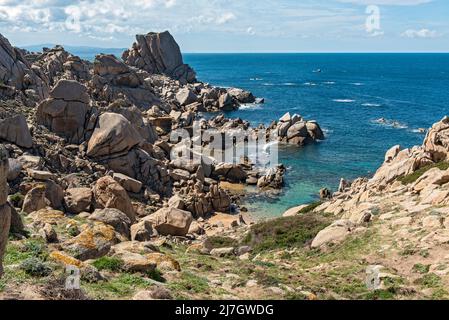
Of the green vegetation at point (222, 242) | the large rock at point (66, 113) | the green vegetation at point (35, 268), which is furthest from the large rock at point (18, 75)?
the green vegetation at point (35, 268)

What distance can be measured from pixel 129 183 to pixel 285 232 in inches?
635

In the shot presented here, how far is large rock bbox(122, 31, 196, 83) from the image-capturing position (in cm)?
12812

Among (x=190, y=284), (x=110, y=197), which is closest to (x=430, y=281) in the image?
(x=190, y=284)

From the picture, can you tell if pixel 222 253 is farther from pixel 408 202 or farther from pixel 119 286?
pixel 119 286

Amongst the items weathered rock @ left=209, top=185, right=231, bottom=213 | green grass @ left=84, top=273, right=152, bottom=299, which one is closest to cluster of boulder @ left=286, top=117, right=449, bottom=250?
weathered rock @ left=209, top=185, right=231, bottom=213

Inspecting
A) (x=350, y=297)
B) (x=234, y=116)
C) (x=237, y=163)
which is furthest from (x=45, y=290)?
(x=234, y=116)

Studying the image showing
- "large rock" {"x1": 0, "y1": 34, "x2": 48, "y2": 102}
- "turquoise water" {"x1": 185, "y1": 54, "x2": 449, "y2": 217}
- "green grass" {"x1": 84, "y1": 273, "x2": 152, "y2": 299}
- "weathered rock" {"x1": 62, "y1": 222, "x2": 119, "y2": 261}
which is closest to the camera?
"green grass" {"x1": 84, "y1": 273, "x2": 152, "y2": 299}

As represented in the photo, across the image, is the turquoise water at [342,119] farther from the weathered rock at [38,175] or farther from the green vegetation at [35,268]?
the green vegetation at [35,268]

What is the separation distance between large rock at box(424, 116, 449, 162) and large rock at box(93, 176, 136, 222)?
22760 millimetres

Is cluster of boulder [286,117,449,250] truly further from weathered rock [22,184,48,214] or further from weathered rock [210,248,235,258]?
weathered rock [22,184,48,214]

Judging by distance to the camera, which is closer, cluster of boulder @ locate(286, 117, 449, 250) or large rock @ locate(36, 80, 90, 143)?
cluster of boulder @ locate(286, 117, 449, 250)

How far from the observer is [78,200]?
30250 mm

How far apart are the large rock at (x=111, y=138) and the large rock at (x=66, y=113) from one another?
5.98ft
